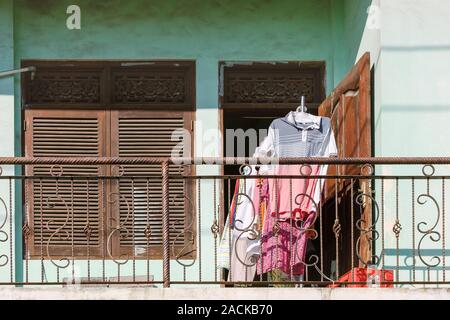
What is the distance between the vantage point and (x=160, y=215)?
41.4 ft

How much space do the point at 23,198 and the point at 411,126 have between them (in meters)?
3.62

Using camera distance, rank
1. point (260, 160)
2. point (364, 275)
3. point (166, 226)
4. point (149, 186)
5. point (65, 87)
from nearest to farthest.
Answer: point (166, 226), point (260, 160), point (364, 275), point (149, 186), point (65, 87)

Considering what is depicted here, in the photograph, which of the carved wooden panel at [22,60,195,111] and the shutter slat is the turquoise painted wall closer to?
the carved wooden panel at [22,60,195,111]

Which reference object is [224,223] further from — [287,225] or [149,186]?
[287,225]

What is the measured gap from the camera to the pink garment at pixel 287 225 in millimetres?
11008

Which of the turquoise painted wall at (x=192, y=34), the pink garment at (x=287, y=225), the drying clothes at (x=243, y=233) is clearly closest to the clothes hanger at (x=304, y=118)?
the pink garment at (x=287, y=225)

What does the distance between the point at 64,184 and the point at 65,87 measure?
918 mm

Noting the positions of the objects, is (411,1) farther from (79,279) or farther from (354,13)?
(79,279)

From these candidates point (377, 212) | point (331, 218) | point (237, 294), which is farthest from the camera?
point (331, 218)

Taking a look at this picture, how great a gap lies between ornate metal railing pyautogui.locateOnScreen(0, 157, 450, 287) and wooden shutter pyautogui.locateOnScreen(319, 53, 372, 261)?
24mm

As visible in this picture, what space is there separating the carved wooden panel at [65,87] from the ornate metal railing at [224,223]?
64cm

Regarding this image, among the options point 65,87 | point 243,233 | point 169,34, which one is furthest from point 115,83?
point 243,233

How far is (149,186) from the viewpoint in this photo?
496 inches
